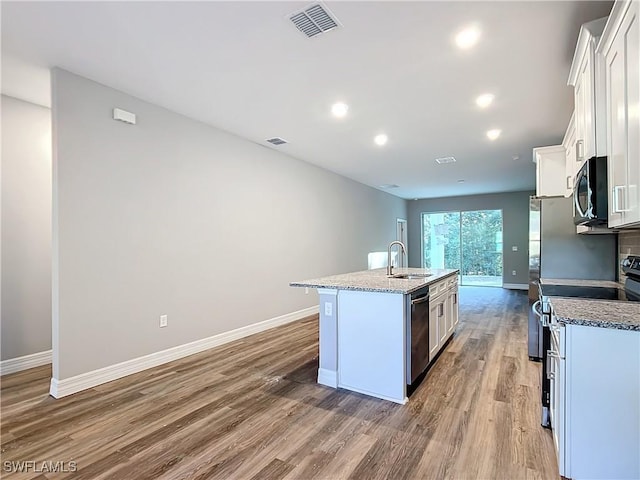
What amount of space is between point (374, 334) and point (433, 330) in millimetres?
902

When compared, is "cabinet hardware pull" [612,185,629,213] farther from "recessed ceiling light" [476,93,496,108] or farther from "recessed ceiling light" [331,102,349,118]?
"recessed ceiling light" [331,102,349,118]

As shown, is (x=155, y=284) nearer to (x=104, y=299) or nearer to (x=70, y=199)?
(x=104, y=299)

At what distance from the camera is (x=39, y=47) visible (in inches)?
98.3

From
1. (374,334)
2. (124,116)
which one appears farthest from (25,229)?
(374,334)

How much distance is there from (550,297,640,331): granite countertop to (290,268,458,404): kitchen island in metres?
1.00

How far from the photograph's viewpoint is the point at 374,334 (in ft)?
9.09

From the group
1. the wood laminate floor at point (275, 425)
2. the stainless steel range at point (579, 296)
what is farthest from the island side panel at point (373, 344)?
the stainless steel range at point (579, 296)

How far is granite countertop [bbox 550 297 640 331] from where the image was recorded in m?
1.56

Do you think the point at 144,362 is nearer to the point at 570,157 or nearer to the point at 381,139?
the point at 381,139

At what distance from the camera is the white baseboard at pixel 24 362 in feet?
10.6

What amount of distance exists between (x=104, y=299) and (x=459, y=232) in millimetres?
9282

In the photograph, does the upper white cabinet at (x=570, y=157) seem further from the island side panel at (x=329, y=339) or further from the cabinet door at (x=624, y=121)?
the island side panel at (x=329, y=339)

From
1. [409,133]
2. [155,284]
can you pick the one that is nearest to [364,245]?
[409,133]

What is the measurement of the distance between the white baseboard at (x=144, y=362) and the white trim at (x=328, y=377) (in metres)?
1.64
